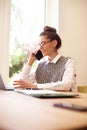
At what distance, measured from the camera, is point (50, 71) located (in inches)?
90.5

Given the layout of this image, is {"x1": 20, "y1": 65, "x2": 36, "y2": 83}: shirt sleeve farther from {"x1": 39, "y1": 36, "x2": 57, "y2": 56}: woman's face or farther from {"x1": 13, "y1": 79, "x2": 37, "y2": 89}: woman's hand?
{"x1": 13, "y1": 79, "x2": 37, "y2": 89}: woman's hand

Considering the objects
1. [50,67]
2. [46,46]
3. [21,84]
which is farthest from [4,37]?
[21,84]

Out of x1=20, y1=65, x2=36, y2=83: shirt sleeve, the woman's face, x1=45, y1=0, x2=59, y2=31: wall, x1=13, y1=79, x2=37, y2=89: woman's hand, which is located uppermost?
x1=45, y1=0, x2=59, y2=31: wall

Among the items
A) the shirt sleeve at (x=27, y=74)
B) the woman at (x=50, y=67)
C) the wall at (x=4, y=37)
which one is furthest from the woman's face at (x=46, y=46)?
the wall at (x=4, y=37)

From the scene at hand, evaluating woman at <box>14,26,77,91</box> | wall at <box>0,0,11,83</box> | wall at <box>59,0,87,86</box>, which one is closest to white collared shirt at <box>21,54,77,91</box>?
woman at <box>14,26,77,91</box>

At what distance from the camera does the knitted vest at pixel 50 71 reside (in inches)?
87.5

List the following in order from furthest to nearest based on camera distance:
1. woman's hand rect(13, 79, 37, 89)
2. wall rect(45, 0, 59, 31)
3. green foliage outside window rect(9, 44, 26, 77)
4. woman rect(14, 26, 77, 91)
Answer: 1. wall rect(45, 0, 59, 31)
2. green foliage outside window rect(9, 44, 26, 77)
3. woman rect(14, 26, 77, 91)
4. woman's hand rect(13, 79, 37, 89)

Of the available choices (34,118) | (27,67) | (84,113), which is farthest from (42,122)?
(27,67)

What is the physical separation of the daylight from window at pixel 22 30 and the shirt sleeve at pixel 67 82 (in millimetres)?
985

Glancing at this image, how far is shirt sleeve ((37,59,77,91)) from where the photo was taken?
1.87 metres

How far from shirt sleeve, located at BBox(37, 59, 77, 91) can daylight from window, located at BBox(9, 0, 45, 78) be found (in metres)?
0.99

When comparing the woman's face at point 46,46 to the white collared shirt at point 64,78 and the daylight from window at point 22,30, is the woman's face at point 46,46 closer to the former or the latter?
the white collared shirt at point 64,78

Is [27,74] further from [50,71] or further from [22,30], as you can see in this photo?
[22,30]

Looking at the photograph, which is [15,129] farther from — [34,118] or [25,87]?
[25,87]
